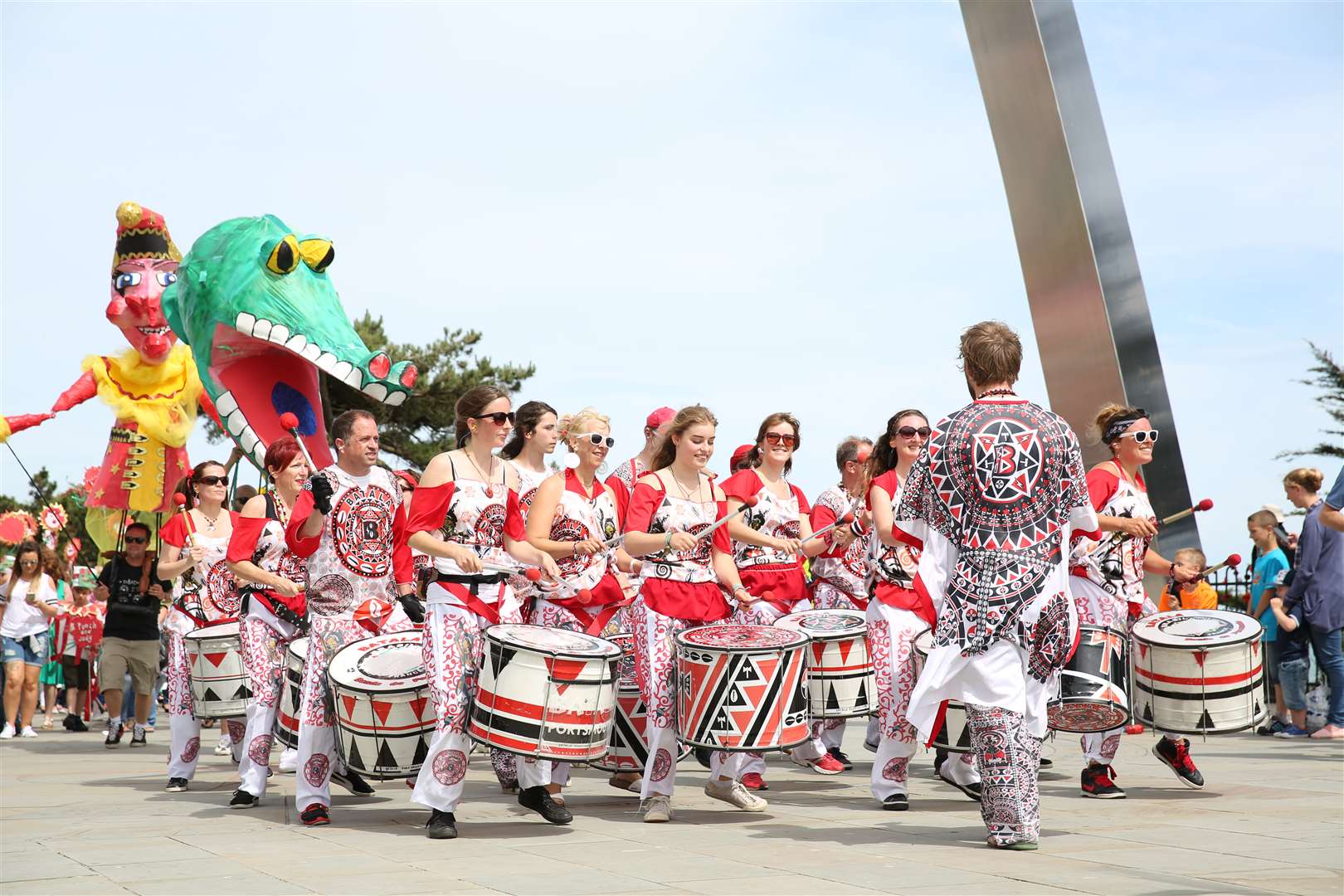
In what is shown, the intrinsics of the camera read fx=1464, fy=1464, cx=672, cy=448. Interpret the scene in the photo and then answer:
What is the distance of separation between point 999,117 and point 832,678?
23.5 feet

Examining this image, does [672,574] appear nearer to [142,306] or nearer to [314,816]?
[314,816]

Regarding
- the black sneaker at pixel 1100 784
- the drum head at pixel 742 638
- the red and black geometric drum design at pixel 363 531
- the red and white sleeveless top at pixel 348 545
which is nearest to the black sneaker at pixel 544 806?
the drum head at pixel 742 638

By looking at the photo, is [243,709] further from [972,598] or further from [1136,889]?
[1136,889]

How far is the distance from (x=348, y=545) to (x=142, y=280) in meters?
8.24

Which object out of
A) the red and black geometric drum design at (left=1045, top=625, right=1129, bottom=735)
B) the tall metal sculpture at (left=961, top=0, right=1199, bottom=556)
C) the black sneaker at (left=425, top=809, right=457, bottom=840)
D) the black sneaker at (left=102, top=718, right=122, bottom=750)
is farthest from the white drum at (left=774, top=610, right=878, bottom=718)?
the black sneaker at (left=102, top=718, right=122, bottom=750)

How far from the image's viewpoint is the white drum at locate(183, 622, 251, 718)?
8.37 metres

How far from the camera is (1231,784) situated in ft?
25.3

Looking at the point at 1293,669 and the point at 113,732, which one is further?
the point at 113,732

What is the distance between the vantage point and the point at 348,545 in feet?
22.7

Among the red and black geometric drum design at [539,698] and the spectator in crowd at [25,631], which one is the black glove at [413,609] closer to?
the red and black geometric drum design at [539,698]

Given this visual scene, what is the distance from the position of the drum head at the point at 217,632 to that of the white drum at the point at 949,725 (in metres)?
3.96

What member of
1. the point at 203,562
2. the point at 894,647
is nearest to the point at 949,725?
the point at 894,647

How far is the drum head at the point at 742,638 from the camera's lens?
6.25 meters

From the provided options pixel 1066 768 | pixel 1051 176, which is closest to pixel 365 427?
pixel 1066 768
